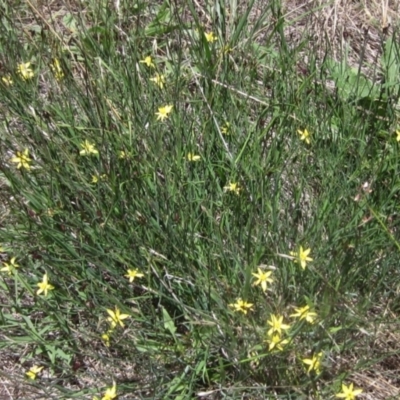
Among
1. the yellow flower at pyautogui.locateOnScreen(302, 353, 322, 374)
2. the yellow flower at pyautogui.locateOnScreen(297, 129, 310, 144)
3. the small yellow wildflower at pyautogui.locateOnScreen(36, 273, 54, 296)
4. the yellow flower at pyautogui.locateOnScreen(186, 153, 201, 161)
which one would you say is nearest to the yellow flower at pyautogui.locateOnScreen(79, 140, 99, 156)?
the yellow flower at pyautogui.locateOnScreen(186, 153, 201, 161)

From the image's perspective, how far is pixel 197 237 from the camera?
1965 millimetres

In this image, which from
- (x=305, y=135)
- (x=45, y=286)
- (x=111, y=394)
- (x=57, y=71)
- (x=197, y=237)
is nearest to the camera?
(x=111, y=394)

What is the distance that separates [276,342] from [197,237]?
0.44 metres

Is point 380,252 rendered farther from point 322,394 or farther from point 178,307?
point 178,307

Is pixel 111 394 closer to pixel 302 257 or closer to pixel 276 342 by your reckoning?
pixel 276 342

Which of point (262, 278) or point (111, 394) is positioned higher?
point (262, 278)

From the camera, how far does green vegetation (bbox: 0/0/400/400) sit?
1.76m

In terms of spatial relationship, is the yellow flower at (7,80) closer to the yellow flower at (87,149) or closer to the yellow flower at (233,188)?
the yellow flower at (87,149)

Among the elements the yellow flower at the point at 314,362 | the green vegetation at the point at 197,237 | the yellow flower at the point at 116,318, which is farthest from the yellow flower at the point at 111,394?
the yellow flower at the point at 314,362

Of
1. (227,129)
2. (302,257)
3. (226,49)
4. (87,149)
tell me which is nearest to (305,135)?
(227,129)

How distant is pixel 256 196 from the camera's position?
6.37 ft

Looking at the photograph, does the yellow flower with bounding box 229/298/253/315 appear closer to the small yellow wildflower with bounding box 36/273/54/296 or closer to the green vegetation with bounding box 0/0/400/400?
the green vegetation with bounding box 0/0/400/400

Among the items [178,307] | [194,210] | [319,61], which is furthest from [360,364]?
[319,61]

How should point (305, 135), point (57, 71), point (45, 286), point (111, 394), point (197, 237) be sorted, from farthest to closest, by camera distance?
1. point (57, 71)
2. point (305, 135)
3. point (197, 237)
4. point (45, 286)
5. point (111, 394)
